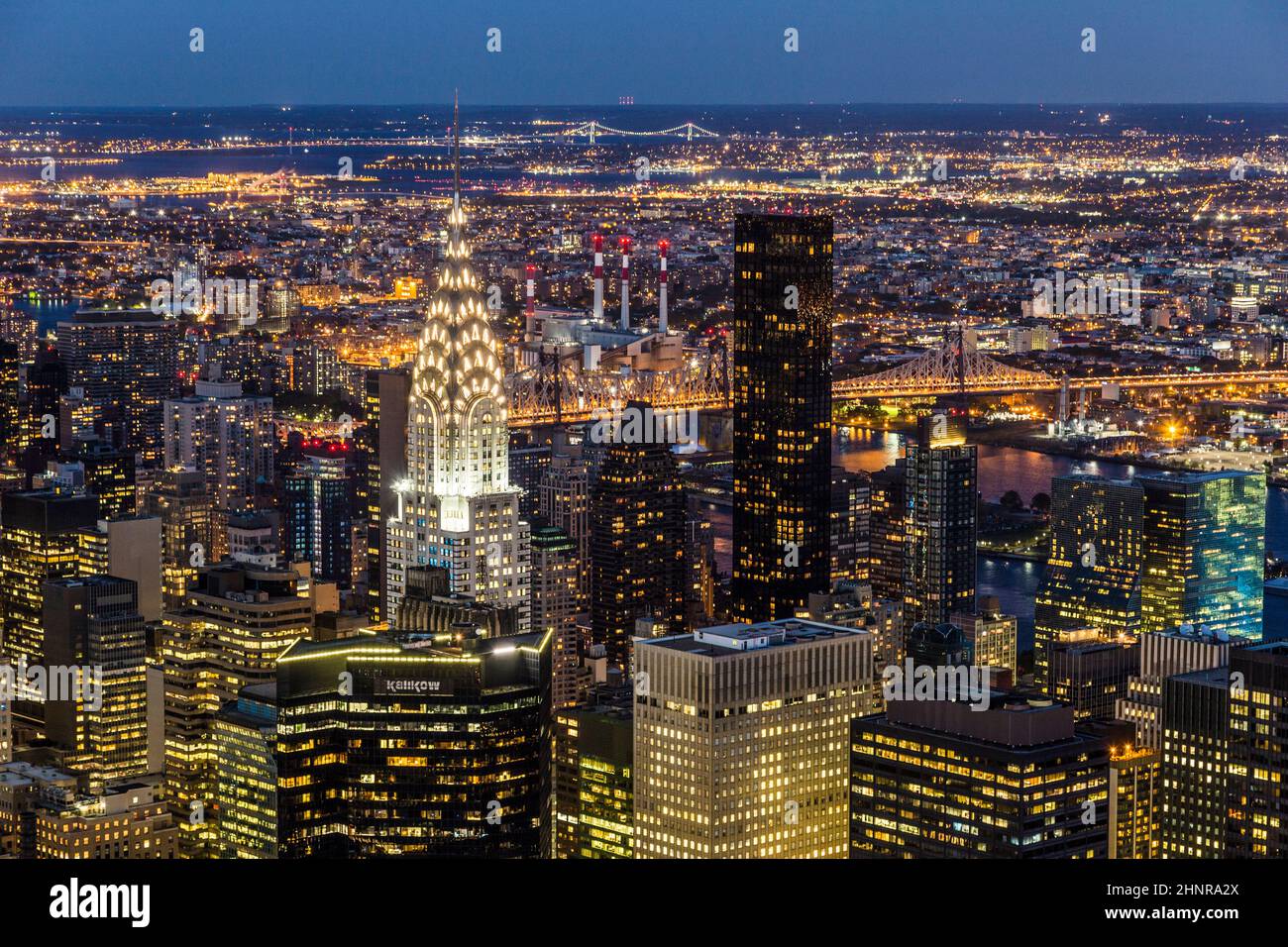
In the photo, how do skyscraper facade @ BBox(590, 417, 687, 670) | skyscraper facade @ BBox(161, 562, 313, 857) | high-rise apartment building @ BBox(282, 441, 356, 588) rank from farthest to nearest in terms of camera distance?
1. high-rise apartment building @ BBox(282, 441, 356, 588)
2. skyscraper facade @ BBox(590, 417, 687, 670)
3. skyscraper facade @ BBox(161, 562, 313, 857)

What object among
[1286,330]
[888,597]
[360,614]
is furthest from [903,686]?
[1286,330]

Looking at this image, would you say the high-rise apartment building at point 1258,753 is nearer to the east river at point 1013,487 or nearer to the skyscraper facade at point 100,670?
the skyscraper facade at point 100,670

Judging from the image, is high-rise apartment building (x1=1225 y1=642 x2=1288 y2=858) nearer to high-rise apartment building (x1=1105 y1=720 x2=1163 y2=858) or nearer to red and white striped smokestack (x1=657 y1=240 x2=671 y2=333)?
high-rise apartment building (x1=1105 y1=720 x2=1163 y2=858)

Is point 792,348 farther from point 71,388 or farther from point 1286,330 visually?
point 1286,330

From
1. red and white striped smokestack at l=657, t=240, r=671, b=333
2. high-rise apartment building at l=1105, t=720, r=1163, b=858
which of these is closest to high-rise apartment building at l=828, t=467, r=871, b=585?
high-rise apartment building at l=1105, t=720, r=1163, b=858

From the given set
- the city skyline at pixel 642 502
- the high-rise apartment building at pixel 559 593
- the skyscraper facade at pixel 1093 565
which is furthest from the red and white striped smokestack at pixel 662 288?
the high-rise apartment building at pixel 559 593

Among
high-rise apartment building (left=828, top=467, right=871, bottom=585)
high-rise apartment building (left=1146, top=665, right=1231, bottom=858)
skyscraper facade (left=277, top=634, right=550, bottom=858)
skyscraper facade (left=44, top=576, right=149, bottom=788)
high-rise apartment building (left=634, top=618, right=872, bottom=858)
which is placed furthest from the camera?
high-rise apartment building (left=828, top=467, right=871, bottom=585)

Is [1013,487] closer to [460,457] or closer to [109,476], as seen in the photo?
[109,476]

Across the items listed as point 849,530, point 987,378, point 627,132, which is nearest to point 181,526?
point 849,530
